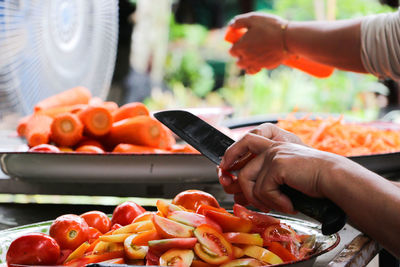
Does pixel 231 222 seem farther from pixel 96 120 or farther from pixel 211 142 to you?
pixel 96 120

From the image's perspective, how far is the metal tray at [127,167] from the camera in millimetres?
1270

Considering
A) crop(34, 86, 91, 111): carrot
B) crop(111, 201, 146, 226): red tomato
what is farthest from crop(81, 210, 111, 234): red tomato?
crop(34, 86, 91, 111): carrot

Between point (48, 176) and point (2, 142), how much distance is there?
42 cm

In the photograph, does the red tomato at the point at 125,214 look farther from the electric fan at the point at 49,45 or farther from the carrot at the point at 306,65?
the carrot at the point at 306,65

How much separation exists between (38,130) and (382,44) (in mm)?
1023

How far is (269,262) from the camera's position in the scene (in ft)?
2.38

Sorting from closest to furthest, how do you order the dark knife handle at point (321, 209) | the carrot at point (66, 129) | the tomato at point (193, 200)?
the dark knife handle at point (321, 209)
the tomato at point (193, 200)
the carrot at point (66, 129)

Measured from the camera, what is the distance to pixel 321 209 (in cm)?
74

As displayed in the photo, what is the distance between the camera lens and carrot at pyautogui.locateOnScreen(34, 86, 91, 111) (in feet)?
5.64

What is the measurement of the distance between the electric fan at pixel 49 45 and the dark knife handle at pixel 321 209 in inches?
41.0

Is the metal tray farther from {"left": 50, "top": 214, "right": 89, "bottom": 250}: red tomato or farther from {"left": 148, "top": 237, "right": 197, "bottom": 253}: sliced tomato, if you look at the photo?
{"left": 148, "top": 237, "right": 197, "bottom": 253}: sliced tomato

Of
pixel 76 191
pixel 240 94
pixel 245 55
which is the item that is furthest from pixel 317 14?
pixel 76 191

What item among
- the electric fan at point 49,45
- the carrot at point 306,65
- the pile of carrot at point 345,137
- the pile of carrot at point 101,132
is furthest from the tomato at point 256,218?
the carrot at point 306,65

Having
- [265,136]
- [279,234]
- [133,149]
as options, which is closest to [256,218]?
[279,234]
